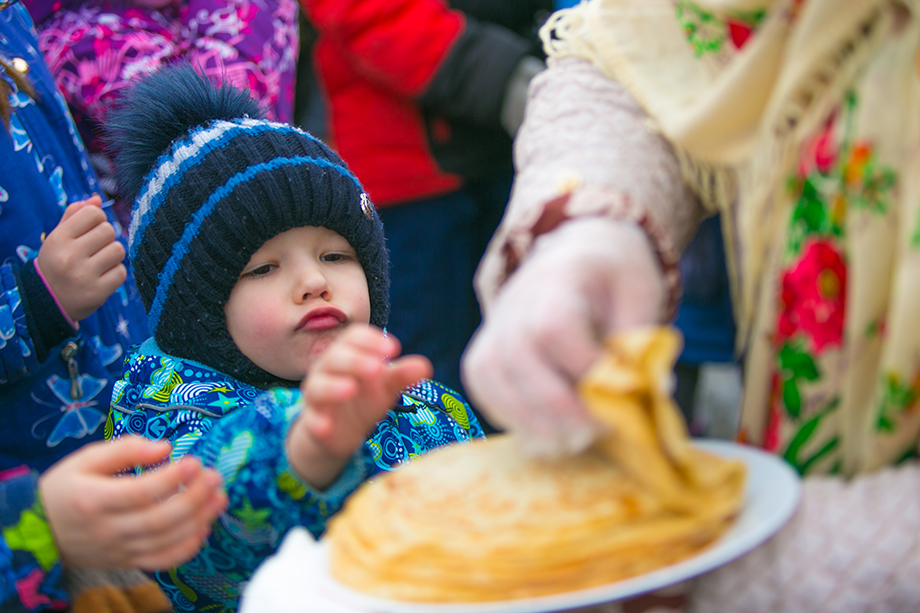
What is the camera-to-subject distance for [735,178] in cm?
79

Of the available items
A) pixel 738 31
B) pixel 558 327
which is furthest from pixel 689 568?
pixel 738 31

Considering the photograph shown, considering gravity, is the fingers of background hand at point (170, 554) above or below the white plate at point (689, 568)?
below

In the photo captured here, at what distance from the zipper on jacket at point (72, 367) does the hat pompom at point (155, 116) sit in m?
0.30

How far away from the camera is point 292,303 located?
1.29m

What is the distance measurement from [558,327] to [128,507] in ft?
1.82

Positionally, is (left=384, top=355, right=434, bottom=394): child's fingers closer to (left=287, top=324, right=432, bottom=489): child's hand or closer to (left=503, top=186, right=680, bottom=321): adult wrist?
(left=287, top=324, right=432, bottom=489): child's hand

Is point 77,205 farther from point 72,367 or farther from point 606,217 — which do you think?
point 606,217

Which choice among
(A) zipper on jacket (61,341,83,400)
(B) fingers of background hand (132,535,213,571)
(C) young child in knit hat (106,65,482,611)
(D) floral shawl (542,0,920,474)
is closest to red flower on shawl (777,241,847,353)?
(D) floral shawl (542,0,920,474)

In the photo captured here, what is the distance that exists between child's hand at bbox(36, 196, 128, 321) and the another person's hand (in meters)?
0.55

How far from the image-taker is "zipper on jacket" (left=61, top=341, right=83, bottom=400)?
1432 mm

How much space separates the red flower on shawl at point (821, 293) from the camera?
657 millimetres

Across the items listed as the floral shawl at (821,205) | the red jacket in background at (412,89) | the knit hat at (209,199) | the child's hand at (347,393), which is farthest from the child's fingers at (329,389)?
the red jacket in background at (412,89)

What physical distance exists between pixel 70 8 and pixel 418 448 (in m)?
1.25

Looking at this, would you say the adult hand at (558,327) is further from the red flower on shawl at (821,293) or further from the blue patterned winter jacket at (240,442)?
the blue patterned winter jacket at (240,442)
